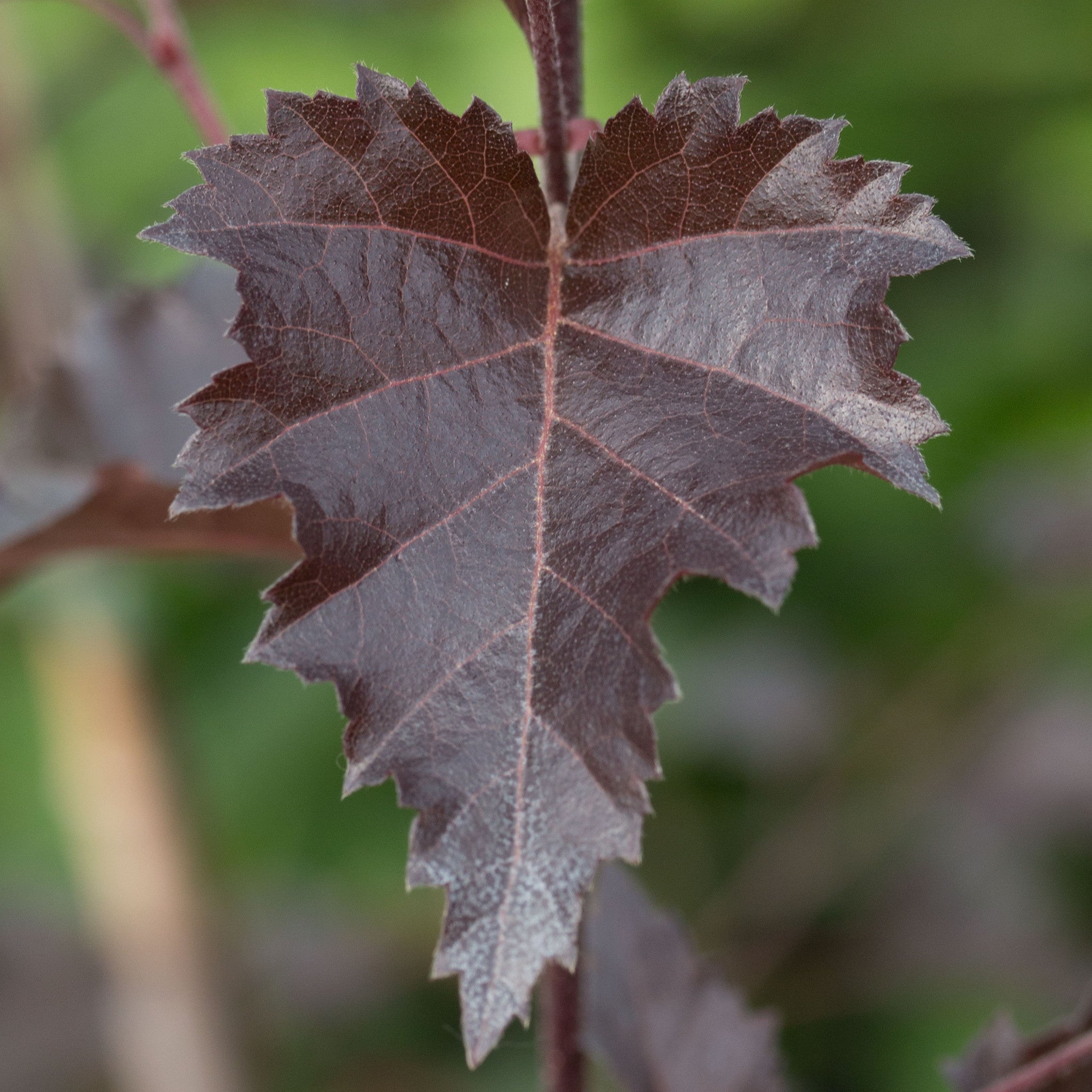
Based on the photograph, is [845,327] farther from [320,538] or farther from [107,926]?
[107,926]

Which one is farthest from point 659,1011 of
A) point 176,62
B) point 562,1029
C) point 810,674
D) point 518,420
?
point 810,674

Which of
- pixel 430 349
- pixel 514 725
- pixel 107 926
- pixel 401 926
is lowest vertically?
pixel 401 926

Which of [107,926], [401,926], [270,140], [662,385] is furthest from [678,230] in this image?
[401,926]

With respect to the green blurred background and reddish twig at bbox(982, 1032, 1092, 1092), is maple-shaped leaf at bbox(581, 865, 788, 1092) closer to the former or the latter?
reddish twig at bbox(982, 1032, 1092, 1092)

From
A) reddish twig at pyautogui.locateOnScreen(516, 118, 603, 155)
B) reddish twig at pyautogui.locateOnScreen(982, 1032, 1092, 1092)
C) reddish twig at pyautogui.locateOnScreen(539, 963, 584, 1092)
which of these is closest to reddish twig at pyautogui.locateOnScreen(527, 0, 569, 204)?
reddish twig at pyautogui.locateOnScreen(516, 118, 603, 155)

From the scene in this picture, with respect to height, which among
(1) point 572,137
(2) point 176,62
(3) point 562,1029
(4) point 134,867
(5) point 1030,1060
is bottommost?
(4) point 134,867

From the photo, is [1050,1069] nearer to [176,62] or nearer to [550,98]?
[550,98]
